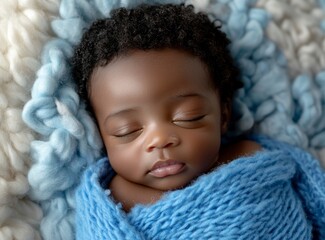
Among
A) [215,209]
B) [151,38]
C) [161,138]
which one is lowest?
[215,209]

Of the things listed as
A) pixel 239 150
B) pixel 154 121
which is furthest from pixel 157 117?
pixel 239 150

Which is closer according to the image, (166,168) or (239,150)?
(166,168)

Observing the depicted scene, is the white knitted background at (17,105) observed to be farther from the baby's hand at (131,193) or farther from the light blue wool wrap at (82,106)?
the baby's hand at (131,193)

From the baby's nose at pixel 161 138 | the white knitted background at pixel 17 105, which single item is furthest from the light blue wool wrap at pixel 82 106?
the baby's nose at pixel 161 138

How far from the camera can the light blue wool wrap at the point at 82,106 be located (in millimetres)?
1071

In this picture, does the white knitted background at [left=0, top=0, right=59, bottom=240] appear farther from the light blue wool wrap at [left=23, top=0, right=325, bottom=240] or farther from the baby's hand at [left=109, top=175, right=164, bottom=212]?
the baby's hand at [left=109, top=175, right=164, bottom=212]

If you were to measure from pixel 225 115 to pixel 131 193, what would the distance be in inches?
11.0

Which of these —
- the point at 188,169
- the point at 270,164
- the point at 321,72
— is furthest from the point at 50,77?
the point at 321,72

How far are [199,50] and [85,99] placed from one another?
255mm

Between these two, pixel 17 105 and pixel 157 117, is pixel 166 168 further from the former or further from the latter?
pixel 17 105

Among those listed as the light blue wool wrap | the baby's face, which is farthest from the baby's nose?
the light blue wool wrap

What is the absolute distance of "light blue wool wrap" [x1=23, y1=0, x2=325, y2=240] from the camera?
1.07 meters

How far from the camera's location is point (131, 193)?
1087mm

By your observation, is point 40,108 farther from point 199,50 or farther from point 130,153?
point 199,50
